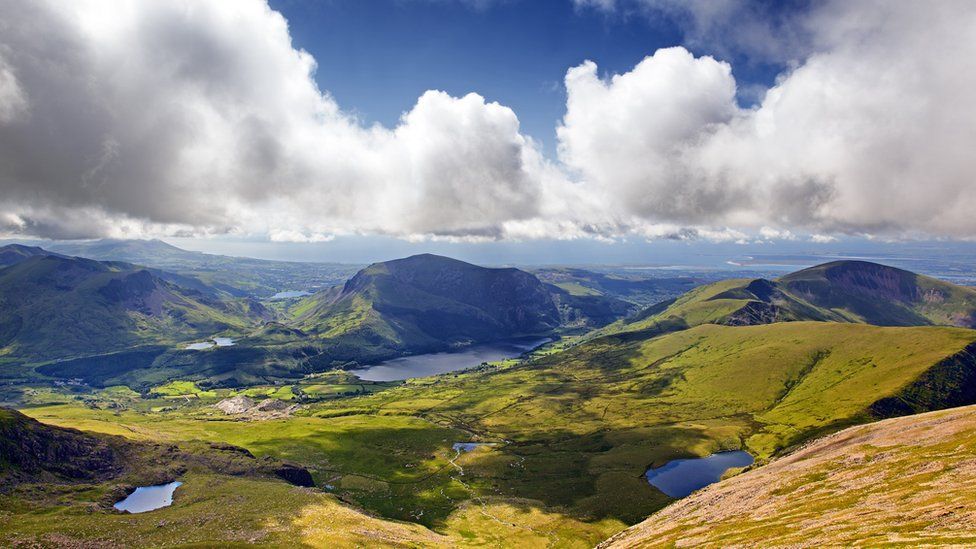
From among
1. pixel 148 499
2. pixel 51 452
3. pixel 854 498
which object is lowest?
pixel 148 499

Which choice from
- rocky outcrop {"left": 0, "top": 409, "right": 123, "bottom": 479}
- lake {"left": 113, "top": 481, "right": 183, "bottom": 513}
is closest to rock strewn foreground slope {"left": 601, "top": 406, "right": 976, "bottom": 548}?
lake {"left": 113, "top": 481, "right": 183, "bottom": 513}

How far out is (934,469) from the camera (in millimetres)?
89812

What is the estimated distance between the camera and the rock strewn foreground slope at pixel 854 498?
62344 millimetres

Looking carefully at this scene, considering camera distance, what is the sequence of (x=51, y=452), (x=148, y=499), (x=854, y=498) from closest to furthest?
(x=854, y=498) < (x=148, y=499) < (x=51, y=452)

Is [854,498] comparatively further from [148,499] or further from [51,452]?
[51,452]

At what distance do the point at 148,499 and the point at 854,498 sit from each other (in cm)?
16199

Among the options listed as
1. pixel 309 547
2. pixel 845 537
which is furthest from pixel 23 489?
pixel 845 537

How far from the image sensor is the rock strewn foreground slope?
62344 millimetres

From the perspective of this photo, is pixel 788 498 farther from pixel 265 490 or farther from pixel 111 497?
pixel 111 497

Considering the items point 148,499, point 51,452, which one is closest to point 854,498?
point 148,499

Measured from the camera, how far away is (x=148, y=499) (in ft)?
418

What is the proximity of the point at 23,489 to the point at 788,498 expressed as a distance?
171098 mm

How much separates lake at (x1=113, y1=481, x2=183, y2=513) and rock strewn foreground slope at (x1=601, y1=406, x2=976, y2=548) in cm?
11551

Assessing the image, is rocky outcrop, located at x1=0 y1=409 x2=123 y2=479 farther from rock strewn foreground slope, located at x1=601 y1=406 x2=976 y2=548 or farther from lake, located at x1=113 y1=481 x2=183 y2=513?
rock strewn foreground slope, located at x1=601 y1=406 x2=976 y2=548
